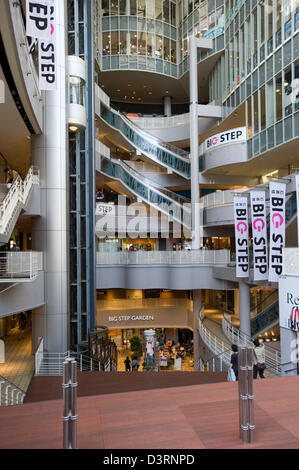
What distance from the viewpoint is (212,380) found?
14.2 m

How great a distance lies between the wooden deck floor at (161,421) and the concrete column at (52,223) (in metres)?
11.9

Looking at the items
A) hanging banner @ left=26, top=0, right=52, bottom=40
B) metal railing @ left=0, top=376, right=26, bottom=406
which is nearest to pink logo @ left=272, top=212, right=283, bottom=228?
hanging banner @ left=26, top=0, right=52, bottom=40

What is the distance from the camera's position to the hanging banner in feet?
37.2

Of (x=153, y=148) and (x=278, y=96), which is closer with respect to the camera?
(x=278, y=96)

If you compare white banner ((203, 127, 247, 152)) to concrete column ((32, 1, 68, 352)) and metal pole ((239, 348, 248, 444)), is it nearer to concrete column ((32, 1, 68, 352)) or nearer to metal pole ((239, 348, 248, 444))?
concrete column ((32, 1, 68, 352))

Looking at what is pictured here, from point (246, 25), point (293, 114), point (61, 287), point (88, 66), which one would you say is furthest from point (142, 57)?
point (61, 287)

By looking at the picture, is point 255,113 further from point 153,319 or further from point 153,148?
point 153,319

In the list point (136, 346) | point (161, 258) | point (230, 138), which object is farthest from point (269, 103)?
point (136, 346)

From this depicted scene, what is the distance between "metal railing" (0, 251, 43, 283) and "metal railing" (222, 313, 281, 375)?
8646 mm

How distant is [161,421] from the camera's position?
6086 millimetres

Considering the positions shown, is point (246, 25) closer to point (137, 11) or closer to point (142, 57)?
point (142, 57)

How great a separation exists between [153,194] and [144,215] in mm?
3736

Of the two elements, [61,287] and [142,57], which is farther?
[142,57]
